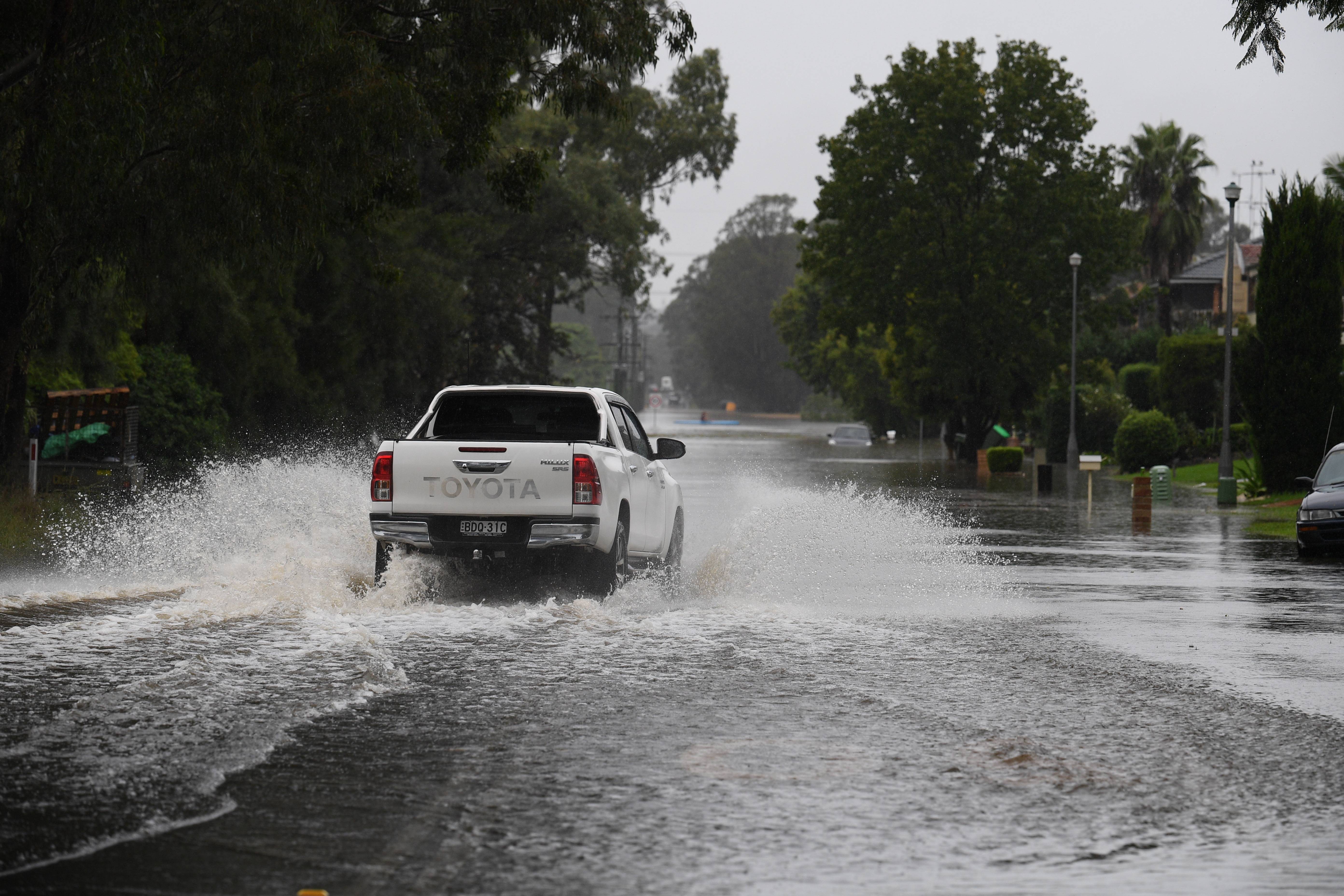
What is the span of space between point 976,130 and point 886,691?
163ft

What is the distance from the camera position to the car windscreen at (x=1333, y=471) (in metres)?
20.7

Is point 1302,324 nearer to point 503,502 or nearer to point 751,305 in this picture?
point 503,502

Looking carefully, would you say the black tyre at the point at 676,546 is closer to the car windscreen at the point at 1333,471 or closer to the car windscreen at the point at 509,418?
the car windscreen at the point at 509,418

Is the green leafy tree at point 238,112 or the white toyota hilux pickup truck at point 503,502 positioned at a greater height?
the green leafy tree at point 238,112

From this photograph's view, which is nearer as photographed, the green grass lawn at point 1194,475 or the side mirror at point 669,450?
the side mirror at point 669,450

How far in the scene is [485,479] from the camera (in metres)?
12.9

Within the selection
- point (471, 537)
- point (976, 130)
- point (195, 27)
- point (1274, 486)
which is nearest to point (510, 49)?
point (195, 27)

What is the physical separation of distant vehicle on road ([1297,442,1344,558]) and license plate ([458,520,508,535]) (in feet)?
37.2

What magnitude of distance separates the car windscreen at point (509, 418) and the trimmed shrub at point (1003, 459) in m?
35.0

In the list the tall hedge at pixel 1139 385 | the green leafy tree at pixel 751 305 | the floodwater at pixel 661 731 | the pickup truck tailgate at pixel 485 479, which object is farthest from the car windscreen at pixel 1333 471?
the green leafy tree at pixel 751 305

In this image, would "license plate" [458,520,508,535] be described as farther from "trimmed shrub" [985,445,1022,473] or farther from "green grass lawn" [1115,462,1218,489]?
"trimmed shrub" [985,445,1022,473]

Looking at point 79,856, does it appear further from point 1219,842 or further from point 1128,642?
point 1128,642

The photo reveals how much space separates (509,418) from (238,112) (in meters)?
4.99

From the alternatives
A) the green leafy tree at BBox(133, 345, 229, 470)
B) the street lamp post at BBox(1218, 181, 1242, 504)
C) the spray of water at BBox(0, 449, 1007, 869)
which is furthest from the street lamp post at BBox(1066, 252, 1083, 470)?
the green leafy tree at BBox(133, 345, 229, 470)
